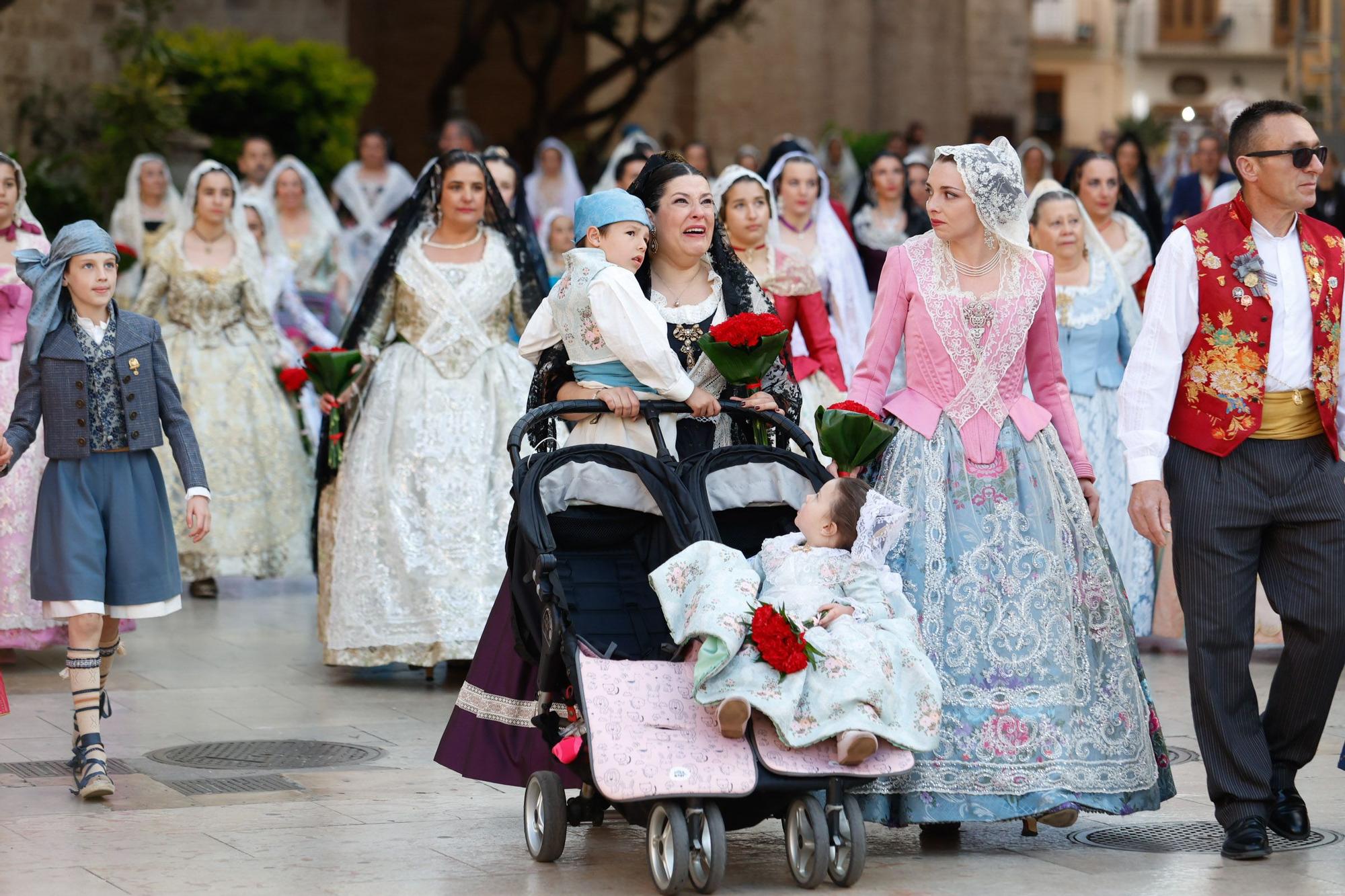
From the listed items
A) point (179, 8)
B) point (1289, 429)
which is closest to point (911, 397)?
point (1289, 429)

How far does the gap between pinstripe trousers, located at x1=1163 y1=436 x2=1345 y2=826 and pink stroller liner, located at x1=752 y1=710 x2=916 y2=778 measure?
1108 mm

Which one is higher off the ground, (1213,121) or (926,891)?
(1213,121)

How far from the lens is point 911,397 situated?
20.9ft

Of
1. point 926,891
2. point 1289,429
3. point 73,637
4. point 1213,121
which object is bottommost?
point 926,891

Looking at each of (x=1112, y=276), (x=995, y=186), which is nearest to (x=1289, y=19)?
(x=1112, y=276)

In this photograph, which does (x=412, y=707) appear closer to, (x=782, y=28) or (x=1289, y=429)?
(x=1289, y=429)

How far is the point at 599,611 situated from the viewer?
605 centimetres

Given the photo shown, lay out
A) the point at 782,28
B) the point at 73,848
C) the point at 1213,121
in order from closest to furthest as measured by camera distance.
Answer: the point at 73,848 → the point at 1213,121 → the point at 782,28

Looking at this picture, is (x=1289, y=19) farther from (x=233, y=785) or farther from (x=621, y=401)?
(x=621, y=401)

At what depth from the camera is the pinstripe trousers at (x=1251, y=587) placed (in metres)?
6.06

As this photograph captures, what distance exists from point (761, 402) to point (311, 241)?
30.6ft

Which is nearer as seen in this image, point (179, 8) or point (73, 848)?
point (73, 848)

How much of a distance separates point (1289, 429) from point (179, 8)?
21.6 meters

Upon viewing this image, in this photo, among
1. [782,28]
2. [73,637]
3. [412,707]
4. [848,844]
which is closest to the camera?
[848,844]
